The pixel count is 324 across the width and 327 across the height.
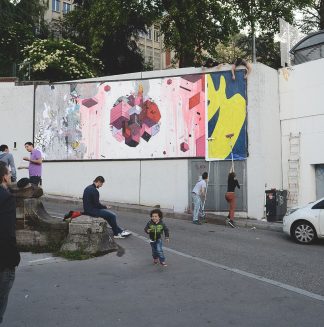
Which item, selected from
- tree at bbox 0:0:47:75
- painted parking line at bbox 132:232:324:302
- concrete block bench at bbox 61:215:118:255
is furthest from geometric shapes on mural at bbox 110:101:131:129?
tree at bbox 0:0:47:75

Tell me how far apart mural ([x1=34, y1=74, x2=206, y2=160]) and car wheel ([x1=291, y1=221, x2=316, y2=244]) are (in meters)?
6.44

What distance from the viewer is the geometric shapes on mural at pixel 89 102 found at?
66.7ft

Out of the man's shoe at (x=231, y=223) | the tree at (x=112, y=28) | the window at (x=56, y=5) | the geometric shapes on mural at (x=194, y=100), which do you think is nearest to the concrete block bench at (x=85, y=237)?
the man's shoe at (x=231, y=223)

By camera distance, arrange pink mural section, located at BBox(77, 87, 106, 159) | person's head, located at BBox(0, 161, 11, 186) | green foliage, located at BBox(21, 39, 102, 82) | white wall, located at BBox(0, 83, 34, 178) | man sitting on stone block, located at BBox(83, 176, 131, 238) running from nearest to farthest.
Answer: person's head, located at BBox(0, 161, 11, 186)
man sitting on stone block, located at BBox(83, 176, 131, 238)
pink mural section, located at BBox(77, 87, 106, 159)
white wall, located at BBox(0, 83, 34, 178)
green foliage, located at BBox(21, 39, 102, 82)

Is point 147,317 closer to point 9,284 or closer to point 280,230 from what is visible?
point 9,284

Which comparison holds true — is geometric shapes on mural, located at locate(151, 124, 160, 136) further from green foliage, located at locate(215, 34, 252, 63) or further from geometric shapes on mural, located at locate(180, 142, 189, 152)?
green foliage, located at locate(215, 34, 252, 63)

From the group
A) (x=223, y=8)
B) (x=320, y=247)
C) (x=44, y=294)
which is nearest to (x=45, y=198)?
(x=320, y=247)

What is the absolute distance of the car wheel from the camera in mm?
12414

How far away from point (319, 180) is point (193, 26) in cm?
1372

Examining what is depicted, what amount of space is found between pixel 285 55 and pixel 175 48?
8.78 m

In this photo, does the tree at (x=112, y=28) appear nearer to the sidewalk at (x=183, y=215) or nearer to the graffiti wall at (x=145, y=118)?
the graffiti wall at (x=145, y=118)

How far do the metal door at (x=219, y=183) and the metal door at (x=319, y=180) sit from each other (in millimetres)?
2803

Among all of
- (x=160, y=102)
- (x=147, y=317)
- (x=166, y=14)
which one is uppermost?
(x=166, y=14)

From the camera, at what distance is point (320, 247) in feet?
39.2
